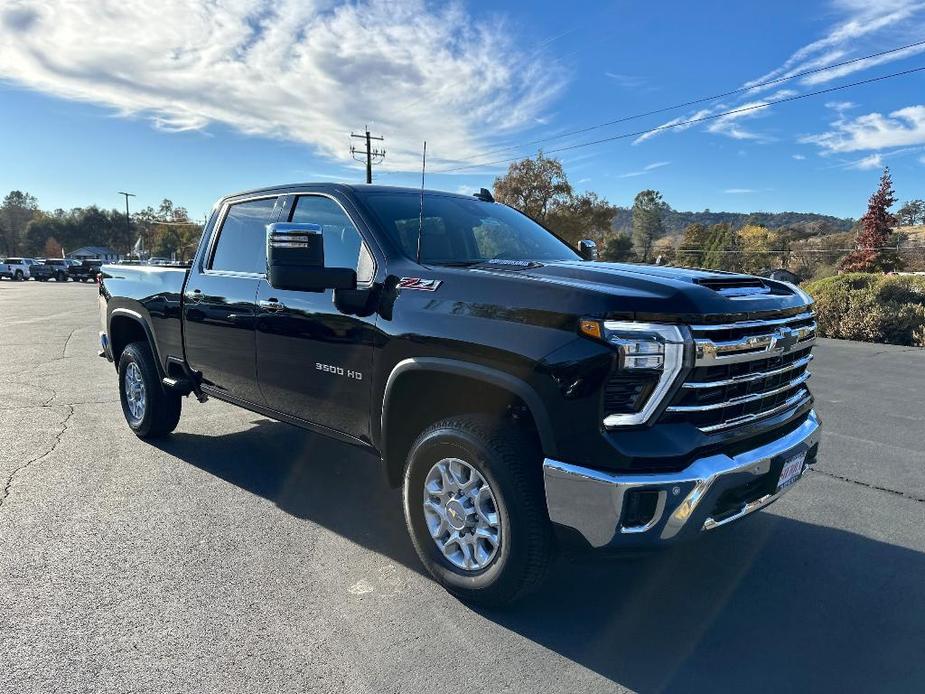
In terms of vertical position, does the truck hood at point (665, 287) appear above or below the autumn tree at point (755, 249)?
below

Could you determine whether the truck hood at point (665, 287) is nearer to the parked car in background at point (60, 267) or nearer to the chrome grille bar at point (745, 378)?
the chrome grille bar at point (745, 378)

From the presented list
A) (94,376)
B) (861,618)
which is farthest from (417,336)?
(94,376)

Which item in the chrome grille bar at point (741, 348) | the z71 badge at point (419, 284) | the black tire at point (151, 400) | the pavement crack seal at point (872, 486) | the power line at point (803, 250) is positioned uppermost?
the power line at point (803, 250)

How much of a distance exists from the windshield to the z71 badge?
22cm

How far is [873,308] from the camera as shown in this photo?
13.1 m

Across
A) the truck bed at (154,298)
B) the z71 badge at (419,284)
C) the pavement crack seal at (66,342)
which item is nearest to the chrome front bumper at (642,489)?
the z71 badge at (419,284)

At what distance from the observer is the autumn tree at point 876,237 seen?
58156mm

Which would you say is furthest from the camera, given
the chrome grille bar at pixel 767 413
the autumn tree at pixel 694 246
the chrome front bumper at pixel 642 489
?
the autumn tree at pixel 694 246

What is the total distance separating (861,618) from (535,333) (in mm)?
2033

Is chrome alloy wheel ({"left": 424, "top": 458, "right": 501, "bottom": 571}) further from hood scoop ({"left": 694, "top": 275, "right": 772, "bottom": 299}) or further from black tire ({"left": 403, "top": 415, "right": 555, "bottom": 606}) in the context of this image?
hood scoop ({"left": 694, "top": 275, "right": 772, "bottom": 299})

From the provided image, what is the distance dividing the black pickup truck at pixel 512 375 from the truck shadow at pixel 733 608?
394mm

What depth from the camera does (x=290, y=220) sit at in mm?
4055

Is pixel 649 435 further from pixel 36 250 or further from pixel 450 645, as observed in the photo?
pixel 36 250

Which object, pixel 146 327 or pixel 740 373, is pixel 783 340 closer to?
pixel 740 373
